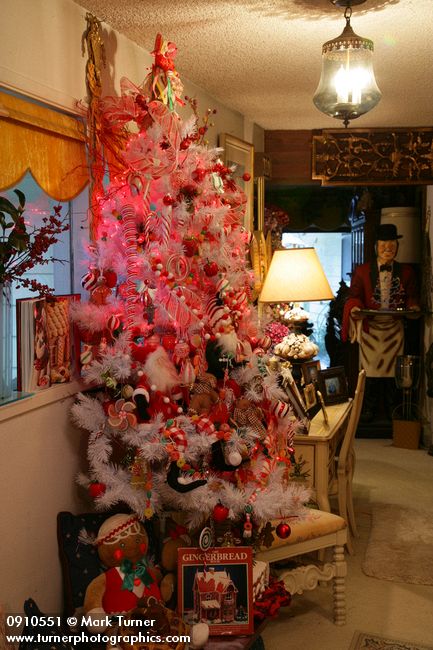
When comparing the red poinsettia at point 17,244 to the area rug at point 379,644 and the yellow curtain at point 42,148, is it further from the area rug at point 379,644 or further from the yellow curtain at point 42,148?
the area rug at point 379,644

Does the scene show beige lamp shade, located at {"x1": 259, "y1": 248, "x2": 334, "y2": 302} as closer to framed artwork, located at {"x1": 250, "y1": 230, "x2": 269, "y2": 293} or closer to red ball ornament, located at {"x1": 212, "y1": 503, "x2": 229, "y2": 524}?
framed artwork, located at {"x1": 250, "y1": 230, "x2": 269, "y2": 293}

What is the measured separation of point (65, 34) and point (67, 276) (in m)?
0.84

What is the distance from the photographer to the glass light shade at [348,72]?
271 centimetres

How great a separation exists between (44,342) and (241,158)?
261 cm

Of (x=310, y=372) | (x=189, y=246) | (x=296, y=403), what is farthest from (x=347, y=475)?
(x=189, y=246)

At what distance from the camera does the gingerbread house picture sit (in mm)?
2580

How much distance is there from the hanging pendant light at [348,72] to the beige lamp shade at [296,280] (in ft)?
5.10

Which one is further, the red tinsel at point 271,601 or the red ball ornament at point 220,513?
the red tinsel at point 271,601

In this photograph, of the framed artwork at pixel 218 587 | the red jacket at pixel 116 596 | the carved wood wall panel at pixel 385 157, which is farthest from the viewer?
the carved wood wall panel at pixel 385 157

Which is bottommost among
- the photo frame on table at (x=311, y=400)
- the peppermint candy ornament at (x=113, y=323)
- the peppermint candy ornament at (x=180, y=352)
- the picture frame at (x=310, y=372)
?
the photo frame on table at (x=311, y=400)

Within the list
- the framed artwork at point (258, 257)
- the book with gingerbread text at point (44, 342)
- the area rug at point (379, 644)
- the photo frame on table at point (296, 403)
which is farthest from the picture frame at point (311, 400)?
the book with gingerbread text at point (44, 342)

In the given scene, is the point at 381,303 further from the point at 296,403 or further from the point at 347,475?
the point at 296,403

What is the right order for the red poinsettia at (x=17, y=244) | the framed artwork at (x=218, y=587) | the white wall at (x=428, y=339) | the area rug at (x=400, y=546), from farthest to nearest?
1. the white wall at (x=428, y=339)
2. the area rug at (x=400, y=546)
3. the framed artwork at (x=218, y=587)
4. the red poinsettia at (x=17, y=244)

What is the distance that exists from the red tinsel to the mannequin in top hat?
3.73 m
